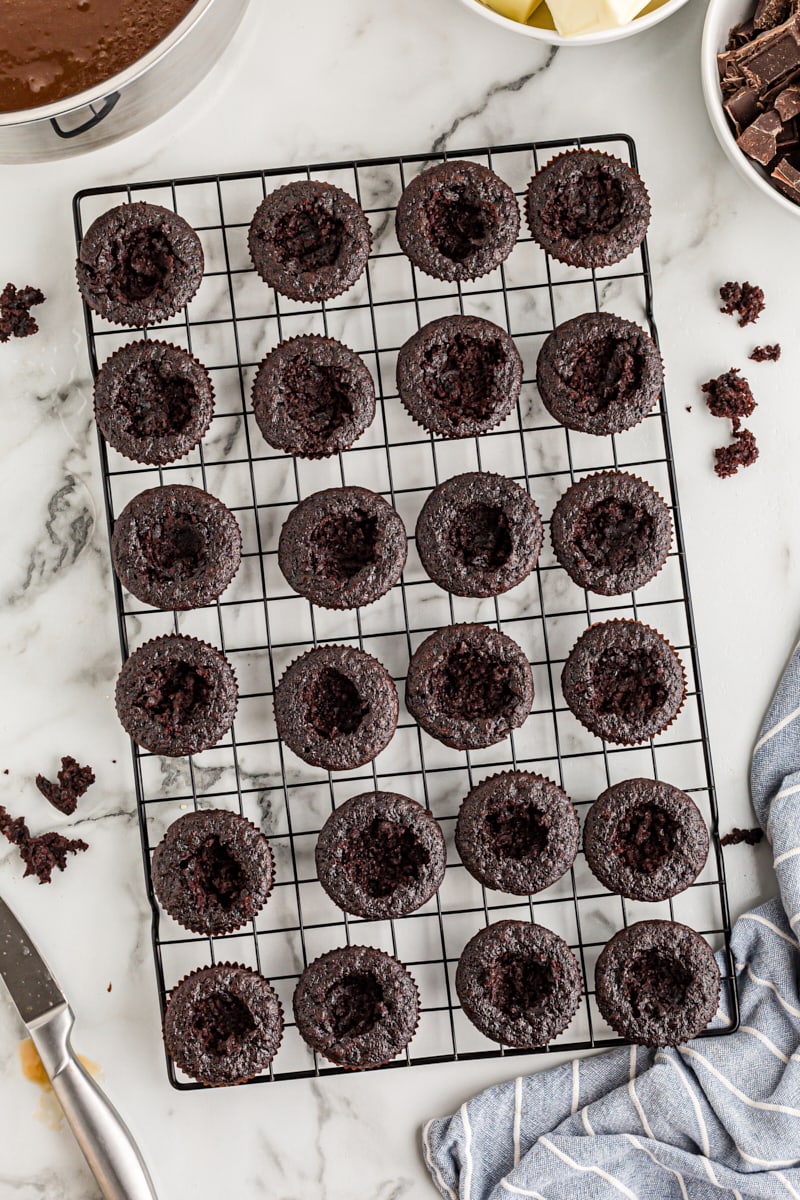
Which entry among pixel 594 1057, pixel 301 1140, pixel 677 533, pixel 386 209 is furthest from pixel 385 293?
pixel 301 1140

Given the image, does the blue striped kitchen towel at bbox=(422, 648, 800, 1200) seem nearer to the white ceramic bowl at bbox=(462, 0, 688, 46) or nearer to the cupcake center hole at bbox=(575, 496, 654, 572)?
the cupcake center hole at bbox=(575, 496, 654, 572)

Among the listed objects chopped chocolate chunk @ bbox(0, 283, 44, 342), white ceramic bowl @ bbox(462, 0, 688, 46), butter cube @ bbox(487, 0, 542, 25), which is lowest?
chopped chocolate chunk @ bbox(0, 283, 44, 342)

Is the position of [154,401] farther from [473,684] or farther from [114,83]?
[473,684]

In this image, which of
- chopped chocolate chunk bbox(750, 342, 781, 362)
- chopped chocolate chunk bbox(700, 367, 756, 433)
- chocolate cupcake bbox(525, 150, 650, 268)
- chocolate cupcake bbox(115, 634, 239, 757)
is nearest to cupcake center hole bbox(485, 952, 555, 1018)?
chocolate cupcake bbox(115, 634, 239, 757)

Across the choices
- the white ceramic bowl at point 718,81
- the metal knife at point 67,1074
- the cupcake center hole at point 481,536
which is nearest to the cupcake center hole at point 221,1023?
the metal knife at point 67,1074

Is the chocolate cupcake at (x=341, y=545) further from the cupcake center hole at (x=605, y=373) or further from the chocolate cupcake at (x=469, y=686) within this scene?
the cupcake center hole at (x=605, y=373)

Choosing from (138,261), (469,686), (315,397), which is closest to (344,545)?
(315,397)
